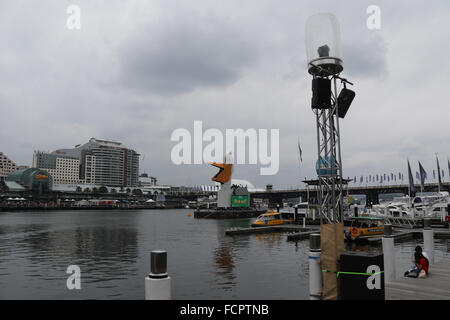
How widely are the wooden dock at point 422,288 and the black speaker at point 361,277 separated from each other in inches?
102

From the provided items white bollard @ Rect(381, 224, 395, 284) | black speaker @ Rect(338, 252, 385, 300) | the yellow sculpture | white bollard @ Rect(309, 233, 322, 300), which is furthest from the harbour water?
the yellow sculpture

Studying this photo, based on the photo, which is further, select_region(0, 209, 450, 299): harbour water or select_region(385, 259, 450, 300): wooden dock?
select_region(0, 209, 450, 299): harbour water

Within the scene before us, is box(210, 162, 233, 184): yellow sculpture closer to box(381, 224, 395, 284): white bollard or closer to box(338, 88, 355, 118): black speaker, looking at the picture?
box(338, 88, 355, 118): black speaker

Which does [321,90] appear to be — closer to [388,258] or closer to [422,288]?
[388,258]

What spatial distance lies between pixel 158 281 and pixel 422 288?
982 centimetres

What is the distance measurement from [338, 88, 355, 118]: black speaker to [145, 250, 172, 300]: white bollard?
11163 millimetres

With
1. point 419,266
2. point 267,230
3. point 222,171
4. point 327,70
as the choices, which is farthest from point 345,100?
point 222,171

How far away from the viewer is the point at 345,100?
13.8 meters

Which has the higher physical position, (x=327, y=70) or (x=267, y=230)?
(x=327, y=70)

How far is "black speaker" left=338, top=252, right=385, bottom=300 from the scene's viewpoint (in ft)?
25.5

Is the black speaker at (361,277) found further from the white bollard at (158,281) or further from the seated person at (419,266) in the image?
the seated person at (419,266)
